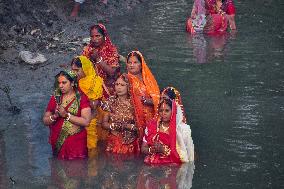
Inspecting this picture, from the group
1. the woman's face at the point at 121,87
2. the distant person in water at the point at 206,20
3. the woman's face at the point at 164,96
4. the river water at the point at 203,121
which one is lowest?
the river water at the point at 203,121

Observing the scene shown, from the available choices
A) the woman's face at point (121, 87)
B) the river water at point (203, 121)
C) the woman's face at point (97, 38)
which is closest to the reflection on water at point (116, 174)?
the river water at point (203, 121)

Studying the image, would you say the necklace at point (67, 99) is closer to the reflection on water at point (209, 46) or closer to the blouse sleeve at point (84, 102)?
the blouse sleeve at point (84, 102)

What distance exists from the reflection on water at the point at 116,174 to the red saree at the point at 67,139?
9 cm

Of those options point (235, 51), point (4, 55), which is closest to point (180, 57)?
point (235, 51)

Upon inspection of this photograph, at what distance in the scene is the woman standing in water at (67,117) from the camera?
7008 mm

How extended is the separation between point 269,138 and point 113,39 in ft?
19.5

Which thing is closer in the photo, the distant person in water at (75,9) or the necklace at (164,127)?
the necklace at (164,127)

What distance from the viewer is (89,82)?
776 cm

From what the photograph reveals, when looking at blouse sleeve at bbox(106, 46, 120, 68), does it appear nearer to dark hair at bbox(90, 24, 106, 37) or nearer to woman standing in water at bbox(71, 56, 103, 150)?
dark hair at bbox(90, 24, 106, 37)

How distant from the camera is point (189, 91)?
976 cm

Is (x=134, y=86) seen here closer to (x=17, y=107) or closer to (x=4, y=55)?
(x=17, y=107)

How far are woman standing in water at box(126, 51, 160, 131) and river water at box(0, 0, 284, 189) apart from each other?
0.53m

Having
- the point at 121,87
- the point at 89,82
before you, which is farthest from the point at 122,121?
the point at 89,82

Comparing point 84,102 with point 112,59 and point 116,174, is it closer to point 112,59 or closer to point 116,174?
point 116,174
